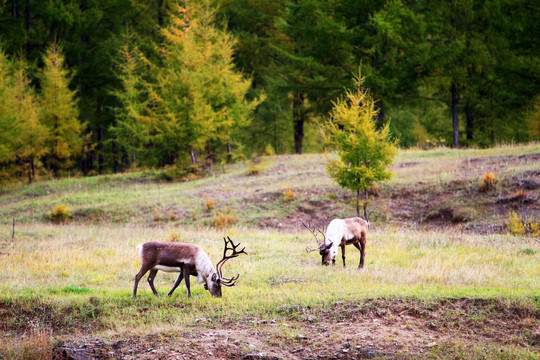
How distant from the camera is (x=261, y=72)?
42125 mm

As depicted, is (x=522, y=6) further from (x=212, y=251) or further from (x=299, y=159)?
(x=212, y=251)

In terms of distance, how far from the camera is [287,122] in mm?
41156

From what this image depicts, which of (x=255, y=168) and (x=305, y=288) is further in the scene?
(x=255, y=168)

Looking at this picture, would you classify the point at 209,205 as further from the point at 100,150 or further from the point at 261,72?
the point at 100,150

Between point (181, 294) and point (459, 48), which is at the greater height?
point (459, 48)

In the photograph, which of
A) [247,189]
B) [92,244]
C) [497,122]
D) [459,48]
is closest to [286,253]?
[92,244]

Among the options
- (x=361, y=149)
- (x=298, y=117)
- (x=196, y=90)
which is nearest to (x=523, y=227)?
(x=361, y=149)

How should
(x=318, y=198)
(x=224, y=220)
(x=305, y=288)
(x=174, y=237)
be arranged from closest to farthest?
(x=305, y=288) → (x=174, y=237) → (x=224, y=220) → (x=318, y=198)

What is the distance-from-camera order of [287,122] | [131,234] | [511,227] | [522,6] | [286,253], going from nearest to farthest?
[286,253] → [511,227] → [131,234] → [522,6] → [287,122]

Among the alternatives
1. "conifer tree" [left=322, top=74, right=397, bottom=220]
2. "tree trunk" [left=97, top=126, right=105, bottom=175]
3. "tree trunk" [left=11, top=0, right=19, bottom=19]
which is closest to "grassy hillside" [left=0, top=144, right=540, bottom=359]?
"conifer tree" [left=322, top=74, right=397, bottom=220]

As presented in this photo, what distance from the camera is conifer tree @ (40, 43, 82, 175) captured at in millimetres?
34844

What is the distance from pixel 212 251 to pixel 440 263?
6.24 metres

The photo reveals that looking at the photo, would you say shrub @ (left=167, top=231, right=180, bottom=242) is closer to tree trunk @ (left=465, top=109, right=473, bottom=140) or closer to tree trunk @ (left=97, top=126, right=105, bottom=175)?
tree trunk @ (left=465, top=109, right=473, bottom=140)

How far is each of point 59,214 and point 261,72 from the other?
75.5ft
